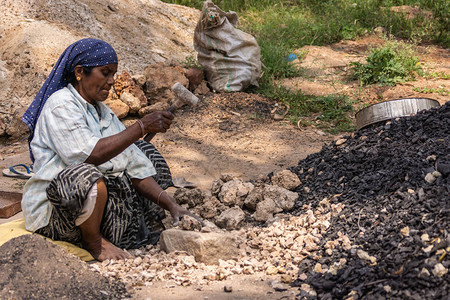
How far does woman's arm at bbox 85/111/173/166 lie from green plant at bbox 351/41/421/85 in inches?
160

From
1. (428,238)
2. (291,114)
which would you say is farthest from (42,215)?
(291,114)

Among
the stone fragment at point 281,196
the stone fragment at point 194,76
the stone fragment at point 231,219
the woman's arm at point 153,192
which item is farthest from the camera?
the stone fragment at point 194,76

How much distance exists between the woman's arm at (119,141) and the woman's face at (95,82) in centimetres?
35

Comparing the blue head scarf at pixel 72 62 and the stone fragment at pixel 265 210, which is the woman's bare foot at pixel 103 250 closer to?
the blue head scarf at pixel 72 62

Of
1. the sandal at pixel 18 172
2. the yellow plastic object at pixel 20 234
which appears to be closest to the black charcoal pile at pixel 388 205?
the yellow plastic object at pixel 20 234

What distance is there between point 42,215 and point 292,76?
14.8 ft

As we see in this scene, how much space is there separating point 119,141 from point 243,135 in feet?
9.29

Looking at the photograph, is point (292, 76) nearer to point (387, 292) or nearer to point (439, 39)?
point (439, 39)

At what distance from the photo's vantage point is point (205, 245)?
2.87 m

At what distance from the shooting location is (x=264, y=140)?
5445 millimetres

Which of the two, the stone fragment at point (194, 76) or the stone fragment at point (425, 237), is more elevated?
the stone fragment at point (425, 237)

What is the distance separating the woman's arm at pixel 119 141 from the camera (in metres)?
2.90

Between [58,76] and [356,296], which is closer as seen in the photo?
[356,296]

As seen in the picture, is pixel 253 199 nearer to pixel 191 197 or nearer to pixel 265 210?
pixel 265 210
